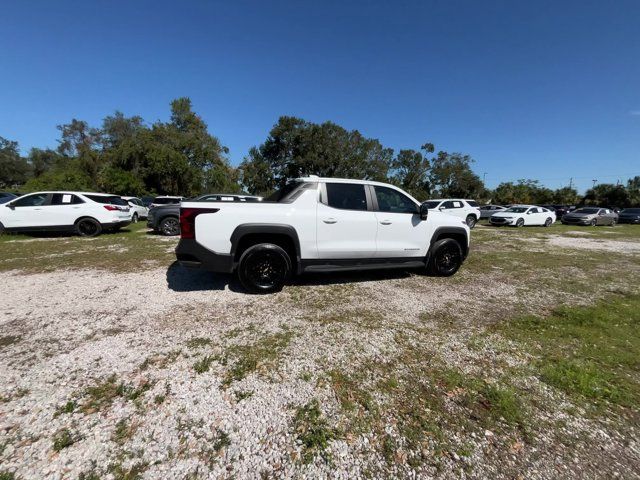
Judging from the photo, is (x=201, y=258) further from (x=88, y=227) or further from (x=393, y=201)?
(x=88, y=227)

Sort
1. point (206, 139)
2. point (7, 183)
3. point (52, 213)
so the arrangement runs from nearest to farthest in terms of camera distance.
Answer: point (52, 213), point (206, 139), point (7, 183)

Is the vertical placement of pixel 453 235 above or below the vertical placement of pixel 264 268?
above

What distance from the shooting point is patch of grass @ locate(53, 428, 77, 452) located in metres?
1.82

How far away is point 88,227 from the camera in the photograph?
10133 mm

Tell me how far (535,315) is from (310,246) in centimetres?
341

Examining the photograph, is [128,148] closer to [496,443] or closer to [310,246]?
[310,246]

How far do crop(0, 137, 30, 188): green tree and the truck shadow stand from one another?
75.4 meters

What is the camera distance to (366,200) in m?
4.85

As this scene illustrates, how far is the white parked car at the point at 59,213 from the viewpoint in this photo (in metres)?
9.41

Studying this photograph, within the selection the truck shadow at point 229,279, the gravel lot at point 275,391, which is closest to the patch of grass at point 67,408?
Result: the gravel lot at point 275,391

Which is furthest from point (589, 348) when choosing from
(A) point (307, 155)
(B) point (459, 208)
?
(A) point (307, 155)

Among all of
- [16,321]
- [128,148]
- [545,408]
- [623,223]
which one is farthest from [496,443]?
[128,148]

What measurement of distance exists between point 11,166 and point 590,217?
87.3 meters

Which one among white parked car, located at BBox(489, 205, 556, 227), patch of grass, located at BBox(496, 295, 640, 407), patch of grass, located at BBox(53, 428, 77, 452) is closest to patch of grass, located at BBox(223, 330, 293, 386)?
patch of grass, located at BBox(53, 428, 77, 452)
